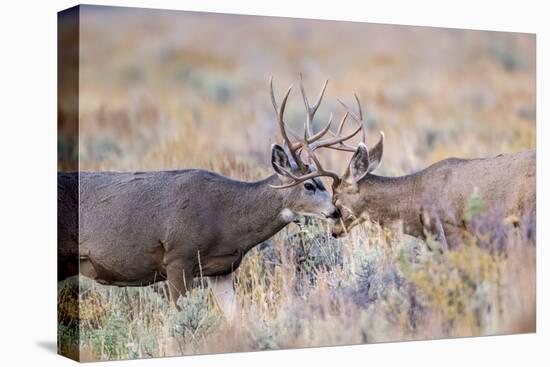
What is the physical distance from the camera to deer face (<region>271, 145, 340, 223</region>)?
13703 mm

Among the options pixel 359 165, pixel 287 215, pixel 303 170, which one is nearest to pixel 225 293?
pixel 287 215

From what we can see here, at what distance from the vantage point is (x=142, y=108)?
13227 millimetres

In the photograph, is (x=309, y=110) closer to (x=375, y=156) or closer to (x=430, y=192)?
(x=375, y=156)

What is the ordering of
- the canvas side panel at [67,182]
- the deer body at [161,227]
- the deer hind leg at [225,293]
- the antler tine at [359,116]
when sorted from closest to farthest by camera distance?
the canvas side panel at [67,182] → the deer body at [161,227] → the deer hind leg at [225,293] → the antler tine at [359,116]

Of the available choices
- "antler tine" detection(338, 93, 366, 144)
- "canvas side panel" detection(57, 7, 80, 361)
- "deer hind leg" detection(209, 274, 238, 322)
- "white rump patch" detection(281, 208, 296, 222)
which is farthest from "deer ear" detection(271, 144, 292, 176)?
"canvas side panel" detection(57, 7, 80, 361)

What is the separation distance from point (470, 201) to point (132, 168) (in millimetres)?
3612

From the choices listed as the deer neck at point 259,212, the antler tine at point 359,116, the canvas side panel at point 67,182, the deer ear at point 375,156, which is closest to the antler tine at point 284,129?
the deer neck at point 259,212

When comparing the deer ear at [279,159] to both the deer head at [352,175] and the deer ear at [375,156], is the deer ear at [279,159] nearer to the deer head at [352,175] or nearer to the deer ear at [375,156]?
the deer head at [352,175]

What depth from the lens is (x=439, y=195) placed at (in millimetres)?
14422

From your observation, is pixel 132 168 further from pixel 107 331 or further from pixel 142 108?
pixel 107 331

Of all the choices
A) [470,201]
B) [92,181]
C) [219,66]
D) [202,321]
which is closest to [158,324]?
[202,321]

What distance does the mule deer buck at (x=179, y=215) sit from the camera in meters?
13.0

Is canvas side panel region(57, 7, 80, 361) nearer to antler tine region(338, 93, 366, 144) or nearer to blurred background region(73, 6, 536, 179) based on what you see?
blurred background region(73, 6, 536, 179)

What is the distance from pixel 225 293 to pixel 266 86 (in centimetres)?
210
